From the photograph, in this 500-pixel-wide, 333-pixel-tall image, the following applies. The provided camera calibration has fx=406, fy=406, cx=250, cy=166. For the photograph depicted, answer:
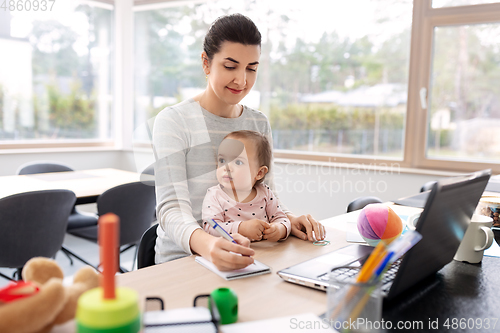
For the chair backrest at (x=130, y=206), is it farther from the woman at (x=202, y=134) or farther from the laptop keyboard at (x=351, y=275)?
the laptop keyboard at (x=351, y=275)

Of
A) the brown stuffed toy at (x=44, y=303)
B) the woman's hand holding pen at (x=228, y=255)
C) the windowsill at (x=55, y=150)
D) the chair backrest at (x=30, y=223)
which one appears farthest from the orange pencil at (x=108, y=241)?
the windowsill at (x=55, y=150)

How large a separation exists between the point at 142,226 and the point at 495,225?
196cm

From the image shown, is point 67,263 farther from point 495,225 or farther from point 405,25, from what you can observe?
point 405,25

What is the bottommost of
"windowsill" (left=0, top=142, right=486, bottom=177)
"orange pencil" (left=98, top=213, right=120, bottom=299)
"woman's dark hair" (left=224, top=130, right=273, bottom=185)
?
"windowsill" (left=0, top=142, right=486, bottom=177)

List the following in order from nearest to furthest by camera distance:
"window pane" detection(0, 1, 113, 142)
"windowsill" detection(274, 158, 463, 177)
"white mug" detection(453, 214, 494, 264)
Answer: "white mug" detection(453, 214, 494, 264) → "windowsill" detection(274, 158, 463, 177) → "window pane" detection(0, 1, 113, 142)

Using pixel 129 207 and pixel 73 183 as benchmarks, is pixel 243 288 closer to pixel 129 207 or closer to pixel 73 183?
pixel 129 207

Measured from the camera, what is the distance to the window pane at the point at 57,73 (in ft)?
13.6

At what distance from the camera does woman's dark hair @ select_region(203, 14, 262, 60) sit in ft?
4.20

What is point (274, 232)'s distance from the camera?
3.88 feet

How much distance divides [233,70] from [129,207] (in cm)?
146

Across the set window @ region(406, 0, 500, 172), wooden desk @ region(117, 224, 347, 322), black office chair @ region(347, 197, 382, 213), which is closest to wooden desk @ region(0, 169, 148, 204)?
black office chair @ region(347, 197, 382, 213)

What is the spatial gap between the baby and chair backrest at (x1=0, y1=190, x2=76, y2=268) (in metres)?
1.14

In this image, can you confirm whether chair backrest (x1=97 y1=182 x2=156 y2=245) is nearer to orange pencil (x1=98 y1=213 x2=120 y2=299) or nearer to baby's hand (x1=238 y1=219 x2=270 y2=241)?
baby's hand (x1=238 y1=219 x2=270 y2=241)

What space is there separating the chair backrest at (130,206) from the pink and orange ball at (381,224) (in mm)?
1672
